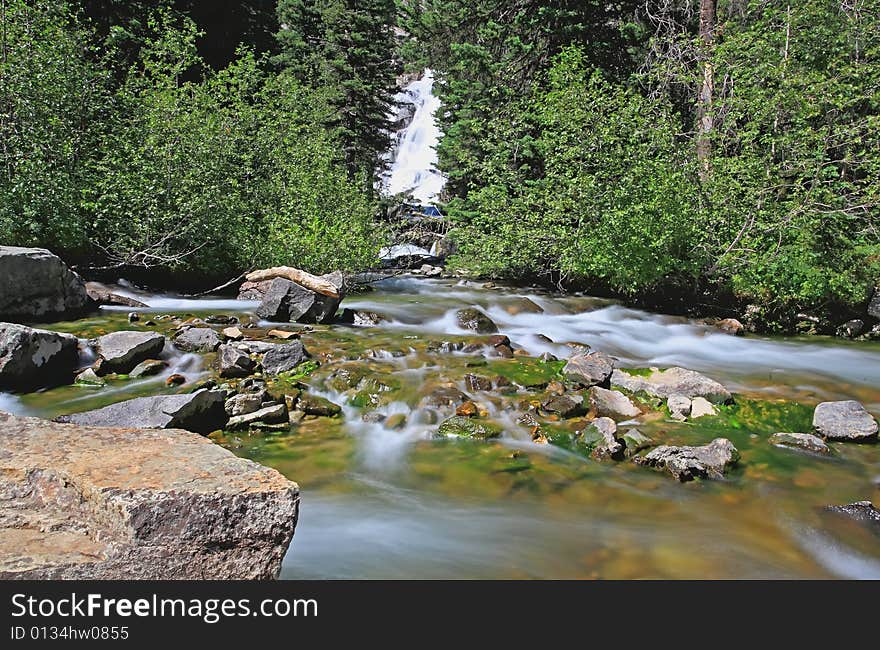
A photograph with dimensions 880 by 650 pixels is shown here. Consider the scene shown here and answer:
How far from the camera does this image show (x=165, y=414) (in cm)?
526

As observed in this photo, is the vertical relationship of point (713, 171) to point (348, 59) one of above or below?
below

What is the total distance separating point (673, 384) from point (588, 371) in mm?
1072

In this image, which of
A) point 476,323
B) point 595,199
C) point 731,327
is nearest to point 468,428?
point 476,323

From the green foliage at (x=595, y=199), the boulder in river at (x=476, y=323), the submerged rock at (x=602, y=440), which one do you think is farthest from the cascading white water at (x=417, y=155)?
the submerged rock at (x=602, y=440)

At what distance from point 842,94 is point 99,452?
15926 millimetres

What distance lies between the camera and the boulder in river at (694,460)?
5.17 m

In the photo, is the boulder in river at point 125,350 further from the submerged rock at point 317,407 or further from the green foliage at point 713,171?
the green foliage at point 713,171

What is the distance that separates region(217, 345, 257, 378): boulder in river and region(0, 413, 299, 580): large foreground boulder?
173 inches

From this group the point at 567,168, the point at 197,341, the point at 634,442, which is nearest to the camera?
the point at 634,442

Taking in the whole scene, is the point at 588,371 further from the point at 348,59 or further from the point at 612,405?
the point at 348,59

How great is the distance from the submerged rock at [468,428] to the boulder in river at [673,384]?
222cm

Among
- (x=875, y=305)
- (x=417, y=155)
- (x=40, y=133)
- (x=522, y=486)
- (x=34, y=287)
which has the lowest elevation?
(x=522, y=486)

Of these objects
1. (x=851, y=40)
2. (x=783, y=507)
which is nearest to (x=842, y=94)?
(x=851, y=40)
